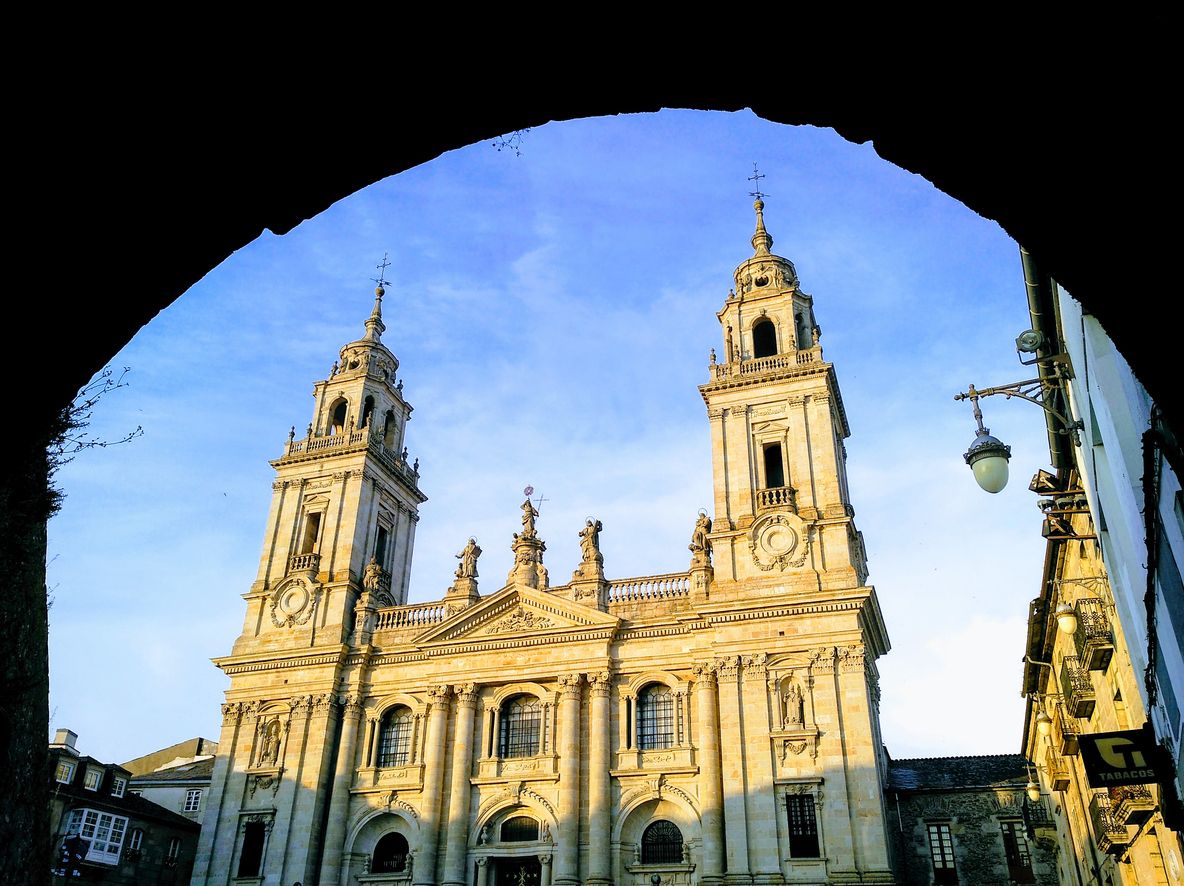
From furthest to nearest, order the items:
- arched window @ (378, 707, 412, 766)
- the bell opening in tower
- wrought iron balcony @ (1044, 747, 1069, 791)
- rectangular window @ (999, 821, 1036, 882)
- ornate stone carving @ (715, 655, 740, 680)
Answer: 1. the bell opening in tower
2. arched window @ (378, 707, 412, 766)
3. ornate stone carving @ (715, 655, 740, 680)
4. rectangular window @ (999, 821, 1036, 882)
5. wrought iron balcony @ (1044, 747, 1069, 791)

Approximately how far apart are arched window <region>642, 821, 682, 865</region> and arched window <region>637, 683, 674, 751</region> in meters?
2.58

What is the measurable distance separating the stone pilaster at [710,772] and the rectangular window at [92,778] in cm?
2599

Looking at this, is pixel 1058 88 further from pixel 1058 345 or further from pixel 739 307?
pixel 739 307

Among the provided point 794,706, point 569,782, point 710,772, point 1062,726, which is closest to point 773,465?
point 794,706

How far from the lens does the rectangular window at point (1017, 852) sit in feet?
107

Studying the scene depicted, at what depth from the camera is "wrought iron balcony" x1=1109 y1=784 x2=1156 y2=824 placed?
53.4 ft

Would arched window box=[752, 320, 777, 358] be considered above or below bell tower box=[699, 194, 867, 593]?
above

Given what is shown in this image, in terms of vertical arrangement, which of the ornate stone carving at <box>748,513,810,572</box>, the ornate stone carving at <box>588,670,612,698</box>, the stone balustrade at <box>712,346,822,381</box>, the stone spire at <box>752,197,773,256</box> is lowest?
the ornate stone carving at <box>588,670,612,698</box>

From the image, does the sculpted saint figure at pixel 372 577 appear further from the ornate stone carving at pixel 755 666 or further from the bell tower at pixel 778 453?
the ornate stone carving at pixel 755 666

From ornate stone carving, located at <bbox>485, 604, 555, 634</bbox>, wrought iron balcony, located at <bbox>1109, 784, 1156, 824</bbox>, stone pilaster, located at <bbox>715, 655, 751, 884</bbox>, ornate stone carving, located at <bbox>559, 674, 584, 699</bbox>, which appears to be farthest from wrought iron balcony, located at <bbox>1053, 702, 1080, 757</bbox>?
ornate stone carving, located at <bbox>485, 604, 555, 634</bbox>

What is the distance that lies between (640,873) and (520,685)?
26.2ft

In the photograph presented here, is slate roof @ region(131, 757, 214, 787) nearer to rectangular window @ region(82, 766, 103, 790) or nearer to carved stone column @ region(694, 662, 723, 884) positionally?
rectangular window @ region(82, 766, 103, 790)

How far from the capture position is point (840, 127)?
4.70 meters

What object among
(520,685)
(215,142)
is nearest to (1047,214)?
(215,142)
